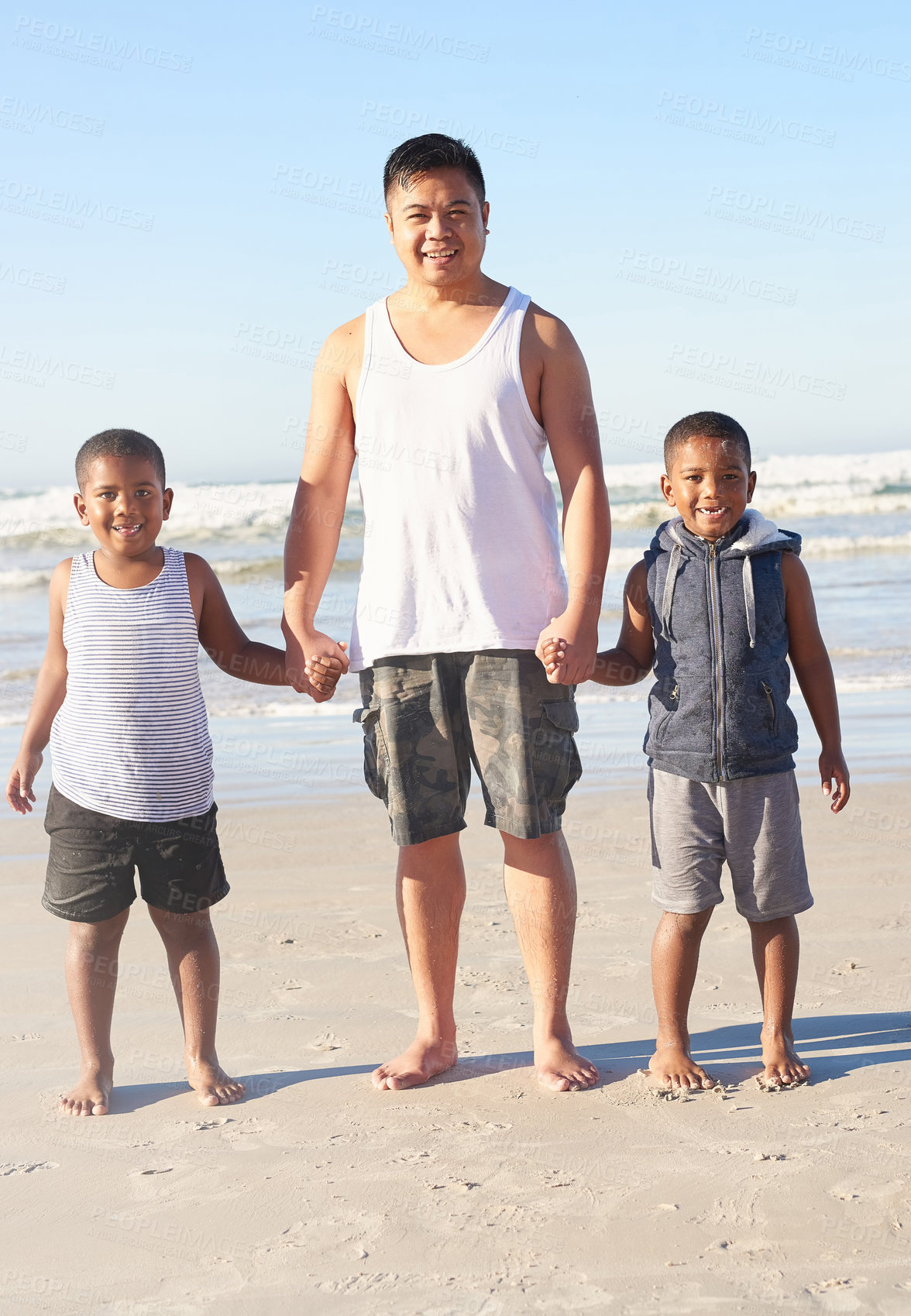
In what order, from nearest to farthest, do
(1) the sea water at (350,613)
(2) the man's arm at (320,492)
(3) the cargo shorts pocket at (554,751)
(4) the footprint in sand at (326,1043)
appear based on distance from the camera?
(3) the cargo shorts pocket at (554,751) < (2) the man's arm at (320,492) < (4) the footprint in sand at (326,1043) < (1) the sea water at (350,613)

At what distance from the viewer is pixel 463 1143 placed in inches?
101

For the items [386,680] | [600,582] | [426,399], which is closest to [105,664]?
[386,680]

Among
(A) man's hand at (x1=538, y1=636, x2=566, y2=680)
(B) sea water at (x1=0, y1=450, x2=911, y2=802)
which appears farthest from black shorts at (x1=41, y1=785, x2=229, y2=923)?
(B) sea water at (x1=0, y1=450, x2=911, y2=802)

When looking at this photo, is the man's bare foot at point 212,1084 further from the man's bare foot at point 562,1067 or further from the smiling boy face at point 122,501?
the smiling boy face at point 122,501

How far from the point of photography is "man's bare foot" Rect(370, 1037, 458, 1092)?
2861 millimetres

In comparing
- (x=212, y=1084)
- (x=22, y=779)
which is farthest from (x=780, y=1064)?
(x=22, y=779)

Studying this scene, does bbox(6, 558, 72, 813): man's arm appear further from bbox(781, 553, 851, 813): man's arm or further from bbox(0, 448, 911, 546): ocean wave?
bbox(0, 448, 911, 546): ocean wave

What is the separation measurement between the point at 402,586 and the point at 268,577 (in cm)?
1483

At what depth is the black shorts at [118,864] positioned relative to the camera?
282 cm

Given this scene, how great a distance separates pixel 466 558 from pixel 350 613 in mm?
8094

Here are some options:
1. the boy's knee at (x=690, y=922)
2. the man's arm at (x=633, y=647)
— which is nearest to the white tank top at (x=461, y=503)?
the man's arm at (x=633, y=647)

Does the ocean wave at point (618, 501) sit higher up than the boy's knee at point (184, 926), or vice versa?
the ocean wave at point (618, 501)

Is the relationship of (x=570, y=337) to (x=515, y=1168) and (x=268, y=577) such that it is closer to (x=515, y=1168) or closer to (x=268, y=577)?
(x=515, y=1168)

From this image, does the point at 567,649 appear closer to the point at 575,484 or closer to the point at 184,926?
the point at 575,484
